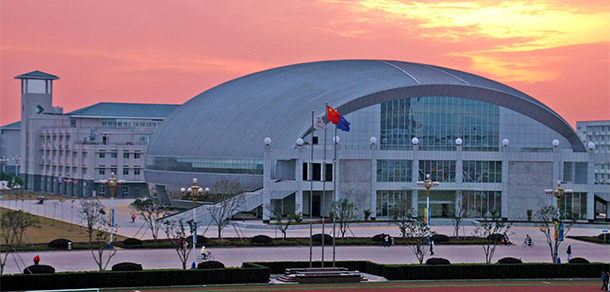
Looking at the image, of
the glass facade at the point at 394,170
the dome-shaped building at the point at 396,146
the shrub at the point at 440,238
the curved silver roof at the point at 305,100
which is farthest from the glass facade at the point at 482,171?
the shrub at the point at 440,238

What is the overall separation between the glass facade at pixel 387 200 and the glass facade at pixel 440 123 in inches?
247

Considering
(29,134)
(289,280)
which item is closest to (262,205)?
(289,280)

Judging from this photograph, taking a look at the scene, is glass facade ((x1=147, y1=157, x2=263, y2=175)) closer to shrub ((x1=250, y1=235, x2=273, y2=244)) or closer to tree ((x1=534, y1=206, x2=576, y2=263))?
shrub ((x1=250, y1=235, x2=273, y2=244))

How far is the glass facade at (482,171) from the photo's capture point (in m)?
99.2

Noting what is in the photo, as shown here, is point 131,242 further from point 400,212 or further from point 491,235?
point 400,212

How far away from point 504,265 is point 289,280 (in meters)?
13.2

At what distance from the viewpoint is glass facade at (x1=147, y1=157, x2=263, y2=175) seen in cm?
10088

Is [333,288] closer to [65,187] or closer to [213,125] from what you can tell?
[213,125]

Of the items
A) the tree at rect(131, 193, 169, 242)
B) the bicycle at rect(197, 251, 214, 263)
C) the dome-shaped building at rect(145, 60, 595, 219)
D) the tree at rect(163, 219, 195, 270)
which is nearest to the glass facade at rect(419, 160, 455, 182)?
the dome-shaped building at rect(145, 60, 595, 219)

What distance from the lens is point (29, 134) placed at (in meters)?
169

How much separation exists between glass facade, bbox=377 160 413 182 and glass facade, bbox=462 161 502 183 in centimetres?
653

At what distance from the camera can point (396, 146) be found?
333ft

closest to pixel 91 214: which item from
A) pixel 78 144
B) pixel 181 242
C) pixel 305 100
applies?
pixel 181 242

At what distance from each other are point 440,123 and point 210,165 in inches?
1056
